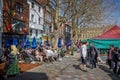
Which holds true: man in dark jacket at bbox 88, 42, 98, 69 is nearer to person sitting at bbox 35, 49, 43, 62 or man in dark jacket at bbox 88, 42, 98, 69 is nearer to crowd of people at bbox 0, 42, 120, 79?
crowd of people at bbox 0, 42, 120, 79

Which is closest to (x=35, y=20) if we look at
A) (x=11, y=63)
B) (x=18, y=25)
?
(x=18, y=25)

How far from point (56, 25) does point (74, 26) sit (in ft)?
57.3

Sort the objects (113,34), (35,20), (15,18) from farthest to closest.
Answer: (35,20)
(15,18)
(113,34)

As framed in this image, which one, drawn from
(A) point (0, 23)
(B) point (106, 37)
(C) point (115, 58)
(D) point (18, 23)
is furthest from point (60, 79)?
(D) point (18, 23)

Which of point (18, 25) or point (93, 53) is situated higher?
point (18, 25)

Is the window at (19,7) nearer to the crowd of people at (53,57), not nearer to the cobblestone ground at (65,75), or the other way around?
the crowd of people at (53,57)

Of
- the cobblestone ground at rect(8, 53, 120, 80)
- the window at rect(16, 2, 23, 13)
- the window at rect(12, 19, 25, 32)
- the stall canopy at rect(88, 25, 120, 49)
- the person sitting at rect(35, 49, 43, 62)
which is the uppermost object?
the window at rect(16, 2, 23, 13)

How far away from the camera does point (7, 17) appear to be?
31203mm

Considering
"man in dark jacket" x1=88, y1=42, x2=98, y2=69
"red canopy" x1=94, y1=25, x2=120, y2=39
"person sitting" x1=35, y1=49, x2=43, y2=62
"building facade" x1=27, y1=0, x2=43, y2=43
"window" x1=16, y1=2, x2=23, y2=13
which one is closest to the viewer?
"man in dark jacket" x1=88, y1=42, x2=98, y2=69

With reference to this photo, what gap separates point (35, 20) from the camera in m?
43.7

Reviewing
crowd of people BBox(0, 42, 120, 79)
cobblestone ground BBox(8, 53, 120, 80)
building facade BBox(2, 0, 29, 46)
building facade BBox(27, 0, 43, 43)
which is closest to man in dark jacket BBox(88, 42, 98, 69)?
crowd of people BBox(0, 42, 120, 79)

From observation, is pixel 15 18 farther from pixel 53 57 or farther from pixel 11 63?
pixel 11 63

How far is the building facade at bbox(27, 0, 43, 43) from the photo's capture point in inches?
1619

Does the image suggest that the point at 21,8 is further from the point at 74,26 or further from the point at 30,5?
the point at 74,26
